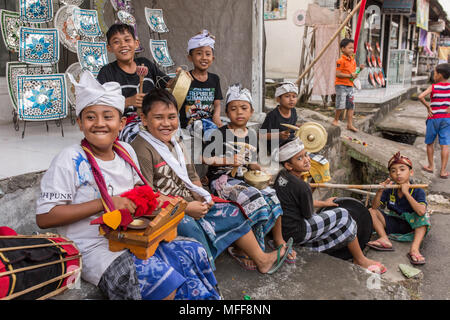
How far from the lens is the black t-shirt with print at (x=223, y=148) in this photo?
3141 millimetres

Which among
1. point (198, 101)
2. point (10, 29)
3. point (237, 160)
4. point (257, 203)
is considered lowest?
point (257, 203)

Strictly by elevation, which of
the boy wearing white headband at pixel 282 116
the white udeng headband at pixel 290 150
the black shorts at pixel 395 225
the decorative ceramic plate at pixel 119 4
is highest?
the decorative ceramic plate at pixel 119 4

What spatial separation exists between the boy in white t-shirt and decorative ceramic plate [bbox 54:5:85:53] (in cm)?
266

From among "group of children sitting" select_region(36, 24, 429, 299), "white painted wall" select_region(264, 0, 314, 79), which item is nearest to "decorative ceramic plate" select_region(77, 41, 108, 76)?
"group of children sitting" select_region(36, 24, 429, 299)

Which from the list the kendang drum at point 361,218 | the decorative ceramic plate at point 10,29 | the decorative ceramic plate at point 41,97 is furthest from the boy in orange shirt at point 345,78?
the decorative ceramic plate at point 10,29

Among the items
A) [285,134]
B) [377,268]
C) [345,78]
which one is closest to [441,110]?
[345,78]

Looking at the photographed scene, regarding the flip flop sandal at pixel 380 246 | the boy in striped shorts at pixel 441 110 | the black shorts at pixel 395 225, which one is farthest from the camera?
the boy in striped shorts at pixel 441 110

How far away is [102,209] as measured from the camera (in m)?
1.90

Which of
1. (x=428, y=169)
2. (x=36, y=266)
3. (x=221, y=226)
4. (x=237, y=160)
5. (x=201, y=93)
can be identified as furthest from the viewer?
(x=428, y=169)

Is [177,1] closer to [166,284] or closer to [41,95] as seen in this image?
[41,95]

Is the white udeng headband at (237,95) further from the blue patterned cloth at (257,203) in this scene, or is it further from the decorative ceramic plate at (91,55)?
the decorative ceramic plate at (91,55)

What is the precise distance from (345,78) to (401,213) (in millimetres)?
3650

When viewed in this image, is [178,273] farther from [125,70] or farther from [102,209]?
[125,70]

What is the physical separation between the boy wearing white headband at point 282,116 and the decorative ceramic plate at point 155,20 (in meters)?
2.13
